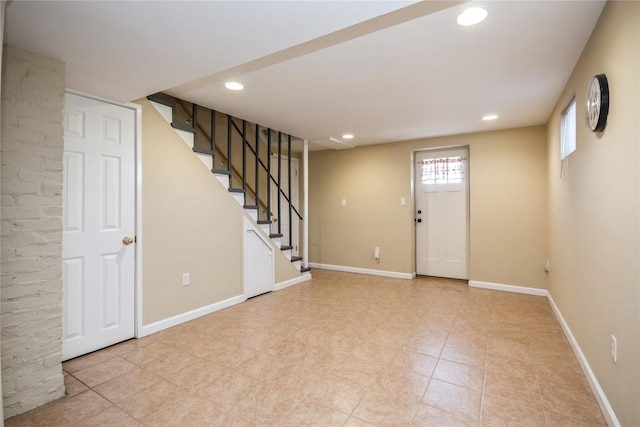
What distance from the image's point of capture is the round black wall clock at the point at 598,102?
172cm

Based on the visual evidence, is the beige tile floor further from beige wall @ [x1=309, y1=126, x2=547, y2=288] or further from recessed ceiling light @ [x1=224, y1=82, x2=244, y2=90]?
recessed ceiling light @ [x1=224, y1=82, x2=244, y2=90]

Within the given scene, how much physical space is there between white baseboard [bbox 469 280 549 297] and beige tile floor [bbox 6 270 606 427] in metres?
0.76

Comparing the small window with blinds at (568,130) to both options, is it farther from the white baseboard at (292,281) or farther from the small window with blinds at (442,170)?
the white baseboard at (292,281)

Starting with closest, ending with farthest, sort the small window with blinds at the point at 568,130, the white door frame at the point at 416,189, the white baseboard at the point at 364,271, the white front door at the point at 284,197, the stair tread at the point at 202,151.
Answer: the small window with blinds at the point at 568,130 < the stair tread at the point at 202,151 < the white door frame at the point at 416,189 < the white baseboard at the point at 364,271 < the white front door at the point at 284,197

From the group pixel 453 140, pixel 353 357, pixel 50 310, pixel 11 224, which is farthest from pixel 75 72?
pixel 453 140

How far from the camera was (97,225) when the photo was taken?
2521 mm

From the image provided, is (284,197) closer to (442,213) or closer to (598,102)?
(442,213)

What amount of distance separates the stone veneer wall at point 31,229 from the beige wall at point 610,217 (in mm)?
3002

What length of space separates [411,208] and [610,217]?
11.0 ft

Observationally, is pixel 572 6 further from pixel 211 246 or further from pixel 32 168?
pixel 211 246

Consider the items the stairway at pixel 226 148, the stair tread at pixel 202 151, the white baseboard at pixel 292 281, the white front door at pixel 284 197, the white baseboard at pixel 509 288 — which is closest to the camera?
the stairway at pixel 226 148

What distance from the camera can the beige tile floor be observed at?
178cm

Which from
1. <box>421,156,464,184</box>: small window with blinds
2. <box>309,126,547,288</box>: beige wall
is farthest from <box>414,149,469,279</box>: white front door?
<box>309,126,547,288</box>: beige wall

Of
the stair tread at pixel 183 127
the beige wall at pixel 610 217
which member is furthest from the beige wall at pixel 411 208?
the stair tread at pixel 183 127
